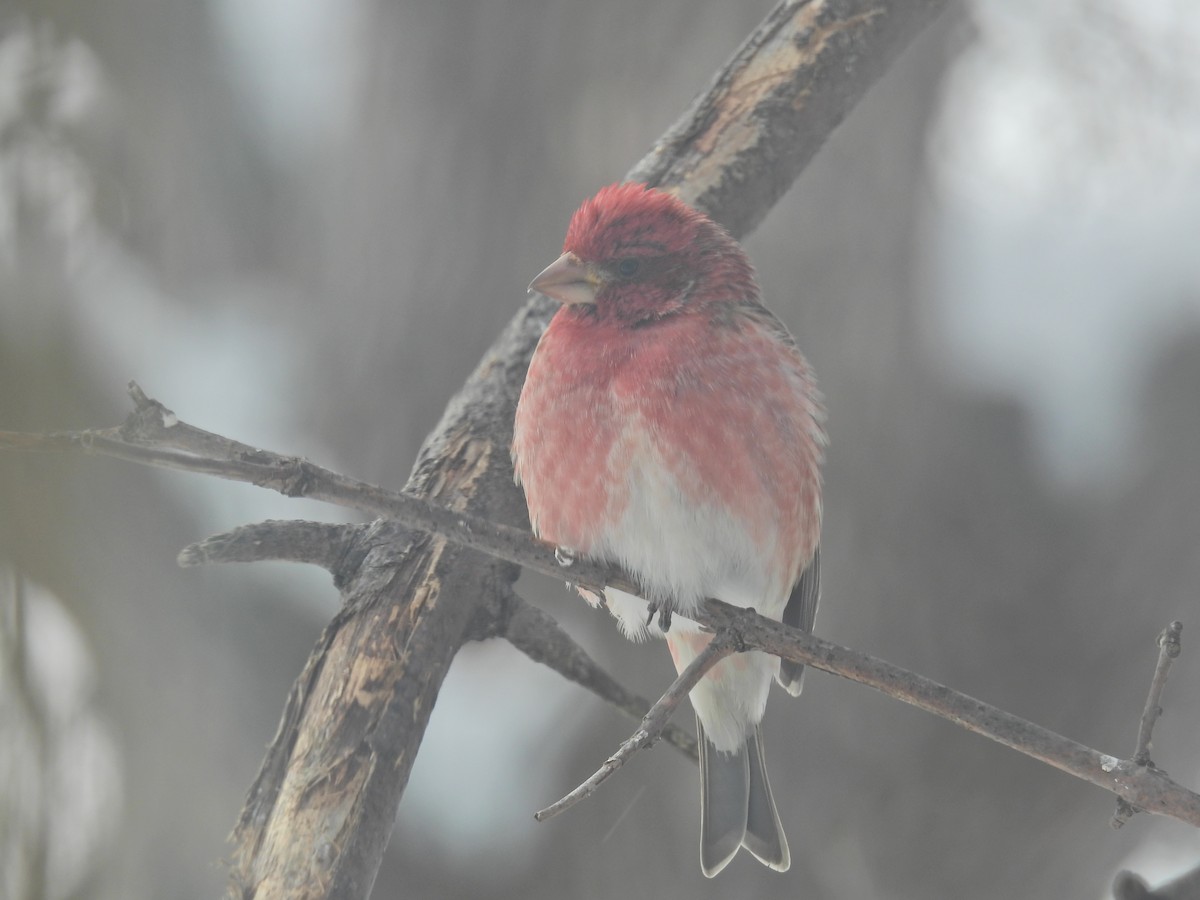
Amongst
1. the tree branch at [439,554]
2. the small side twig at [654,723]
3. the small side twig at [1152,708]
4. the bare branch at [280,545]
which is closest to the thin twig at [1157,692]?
the small side twig at [1152,708]

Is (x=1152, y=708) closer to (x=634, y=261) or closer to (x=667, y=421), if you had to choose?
(x=667, y=421)

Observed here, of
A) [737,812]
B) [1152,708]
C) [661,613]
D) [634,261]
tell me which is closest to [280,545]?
[661,613]

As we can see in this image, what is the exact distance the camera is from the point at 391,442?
4.45m

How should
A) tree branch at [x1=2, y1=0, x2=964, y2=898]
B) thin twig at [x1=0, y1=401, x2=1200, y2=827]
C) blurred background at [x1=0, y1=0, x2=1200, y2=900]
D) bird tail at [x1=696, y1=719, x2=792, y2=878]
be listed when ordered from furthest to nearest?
blurred background at [x1=0, y1=0, x2=1200, y2=900]
bird tail at [x1=696, y1=719, x2=792, y2=878]
tree branch at [x1=2, y1=0, x2=964, y2=898]
thin twig at [x1=0, y1=401, x2=1200, y2=827]

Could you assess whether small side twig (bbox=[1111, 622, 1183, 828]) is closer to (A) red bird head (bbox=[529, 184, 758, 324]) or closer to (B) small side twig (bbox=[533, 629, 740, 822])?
(B) small side twig (bbox=[533, 629, 740, 822])

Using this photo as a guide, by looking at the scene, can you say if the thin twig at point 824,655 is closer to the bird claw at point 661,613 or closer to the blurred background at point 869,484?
the bird claw at point 661,613

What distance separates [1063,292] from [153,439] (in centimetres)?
364

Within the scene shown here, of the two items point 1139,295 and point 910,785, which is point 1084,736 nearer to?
point 910,785

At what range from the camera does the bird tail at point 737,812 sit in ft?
9.20

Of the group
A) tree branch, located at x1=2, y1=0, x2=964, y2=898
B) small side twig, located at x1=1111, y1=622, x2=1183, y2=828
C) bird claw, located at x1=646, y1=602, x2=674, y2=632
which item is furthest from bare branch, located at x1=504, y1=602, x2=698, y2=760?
small side twig, located at x1=1111, y1=622, x2=1183, y2=828

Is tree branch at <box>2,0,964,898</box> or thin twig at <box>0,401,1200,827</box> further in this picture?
tree branch at <box>2,0,964,898</box>

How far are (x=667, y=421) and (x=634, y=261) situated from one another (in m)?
0.43

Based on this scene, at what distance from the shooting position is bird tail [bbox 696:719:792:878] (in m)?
2.80

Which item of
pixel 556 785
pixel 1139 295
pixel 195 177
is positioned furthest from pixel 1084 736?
pixel 195 177
